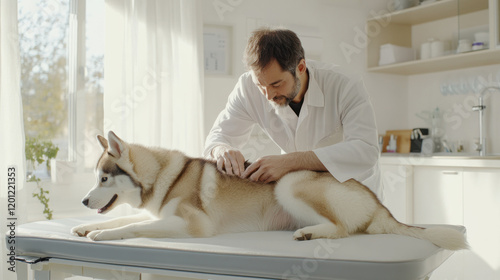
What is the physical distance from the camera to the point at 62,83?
2723 mm

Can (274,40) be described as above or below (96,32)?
below

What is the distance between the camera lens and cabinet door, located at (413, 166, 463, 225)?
2.91 metres

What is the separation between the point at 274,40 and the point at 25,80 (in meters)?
1.68

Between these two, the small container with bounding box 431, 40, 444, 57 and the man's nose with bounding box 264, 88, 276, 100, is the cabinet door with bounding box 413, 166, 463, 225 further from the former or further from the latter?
→ the man's nose with bounding box 264, 88, 276, 100

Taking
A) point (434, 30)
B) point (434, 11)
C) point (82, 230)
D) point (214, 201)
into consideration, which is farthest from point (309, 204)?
point (434, 30)

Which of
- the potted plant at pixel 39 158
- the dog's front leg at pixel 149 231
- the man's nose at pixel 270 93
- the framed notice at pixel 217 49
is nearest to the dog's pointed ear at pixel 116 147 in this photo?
the dog's front leg at pixel 149 231

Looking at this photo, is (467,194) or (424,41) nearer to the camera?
(467,194)

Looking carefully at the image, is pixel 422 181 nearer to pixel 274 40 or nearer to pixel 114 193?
pixel 274 40

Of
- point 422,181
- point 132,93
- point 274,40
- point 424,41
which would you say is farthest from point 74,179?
point 424,41

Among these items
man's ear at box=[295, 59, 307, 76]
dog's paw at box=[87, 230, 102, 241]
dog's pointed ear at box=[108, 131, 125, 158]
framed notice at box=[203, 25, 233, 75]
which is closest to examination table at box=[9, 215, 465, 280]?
dog's paw at box=[87, 230, 102, 241]

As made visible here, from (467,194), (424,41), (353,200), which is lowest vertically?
(467,194)

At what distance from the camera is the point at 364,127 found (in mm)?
1648

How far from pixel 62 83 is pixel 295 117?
1570mm

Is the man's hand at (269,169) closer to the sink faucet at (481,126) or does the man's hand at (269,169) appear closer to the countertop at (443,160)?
the countertop at (443,160)
